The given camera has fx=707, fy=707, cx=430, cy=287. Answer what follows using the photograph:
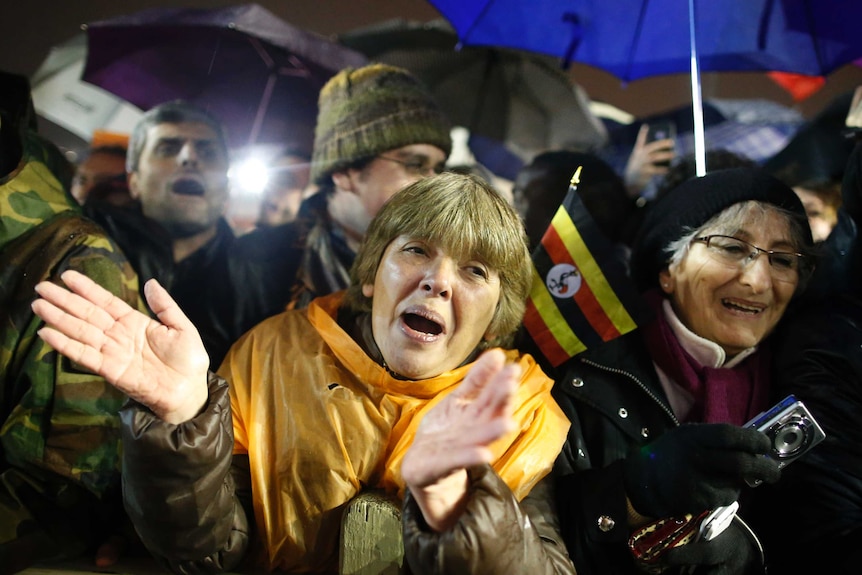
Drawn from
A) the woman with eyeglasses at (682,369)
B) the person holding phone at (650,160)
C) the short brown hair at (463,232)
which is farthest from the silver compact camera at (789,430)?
Result: the person holding phone at (650,160)

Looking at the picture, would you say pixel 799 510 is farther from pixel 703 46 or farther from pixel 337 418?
pixel 703 46

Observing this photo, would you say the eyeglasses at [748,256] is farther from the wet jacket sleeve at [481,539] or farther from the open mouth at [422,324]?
the wet jacket sleeve at [481,539]

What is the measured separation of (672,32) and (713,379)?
1.87 meters

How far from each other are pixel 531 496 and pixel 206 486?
35.7 inches

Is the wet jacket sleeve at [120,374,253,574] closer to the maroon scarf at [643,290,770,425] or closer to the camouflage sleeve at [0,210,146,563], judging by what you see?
the camouflage sleeve at [0,210,146,563]

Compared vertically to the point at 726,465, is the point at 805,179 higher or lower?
higher

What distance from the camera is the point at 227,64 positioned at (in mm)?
3885

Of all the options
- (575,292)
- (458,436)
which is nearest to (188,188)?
(575,292)

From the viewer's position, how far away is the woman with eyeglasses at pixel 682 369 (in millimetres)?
2014

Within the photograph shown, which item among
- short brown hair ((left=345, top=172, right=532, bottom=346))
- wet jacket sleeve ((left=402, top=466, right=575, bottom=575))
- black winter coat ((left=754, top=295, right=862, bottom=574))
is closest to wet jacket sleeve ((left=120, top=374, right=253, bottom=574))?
wet jacket sleeve ((left=402, top=466, right=575, bottom=575))

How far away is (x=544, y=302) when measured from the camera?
2.58 m

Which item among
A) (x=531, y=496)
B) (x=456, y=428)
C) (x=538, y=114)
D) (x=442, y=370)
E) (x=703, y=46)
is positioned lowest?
(x=531, y=496)

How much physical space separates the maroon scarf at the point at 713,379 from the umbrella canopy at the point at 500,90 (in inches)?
112

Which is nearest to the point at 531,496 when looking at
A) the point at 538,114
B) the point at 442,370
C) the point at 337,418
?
the point at 442,370
